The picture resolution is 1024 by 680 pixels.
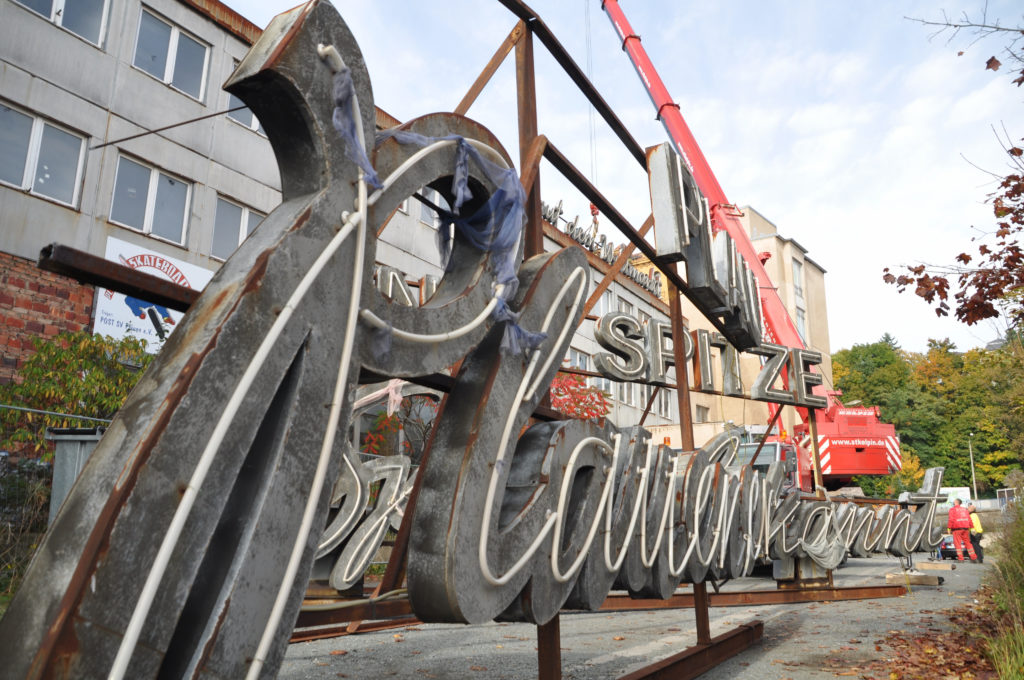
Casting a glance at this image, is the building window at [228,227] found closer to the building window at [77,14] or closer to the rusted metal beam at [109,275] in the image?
the building window at [77,14]

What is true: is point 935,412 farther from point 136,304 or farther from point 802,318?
point 136,304

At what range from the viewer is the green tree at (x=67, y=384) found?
1127cm

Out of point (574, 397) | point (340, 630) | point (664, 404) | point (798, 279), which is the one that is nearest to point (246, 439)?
point (340, 630)

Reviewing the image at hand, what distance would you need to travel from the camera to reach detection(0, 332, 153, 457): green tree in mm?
11273

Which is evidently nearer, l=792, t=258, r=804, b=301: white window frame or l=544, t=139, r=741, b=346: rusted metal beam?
l=544, t=139, r=741, b=346: rusted metal beam

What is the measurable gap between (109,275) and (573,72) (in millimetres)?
4685

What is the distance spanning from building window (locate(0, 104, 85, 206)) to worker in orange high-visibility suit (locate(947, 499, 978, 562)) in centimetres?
2382

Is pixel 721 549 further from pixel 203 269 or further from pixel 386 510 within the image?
pixel 203 269

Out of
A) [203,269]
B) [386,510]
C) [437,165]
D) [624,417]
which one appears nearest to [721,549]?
[386,510]

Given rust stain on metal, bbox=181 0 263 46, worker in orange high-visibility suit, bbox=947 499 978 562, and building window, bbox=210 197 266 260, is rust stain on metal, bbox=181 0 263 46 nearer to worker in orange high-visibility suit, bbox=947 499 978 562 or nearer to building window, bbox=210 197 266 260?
building window, bbox=210 197 266 260

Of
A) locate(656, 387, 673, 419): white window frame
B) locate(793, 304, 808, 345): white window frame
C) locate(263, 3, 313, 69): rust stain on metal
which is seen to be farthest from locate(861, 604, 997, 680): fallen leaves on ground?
locate(793, 304, 808, 345): white window frame

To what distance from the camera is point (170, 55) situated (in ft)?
51.4

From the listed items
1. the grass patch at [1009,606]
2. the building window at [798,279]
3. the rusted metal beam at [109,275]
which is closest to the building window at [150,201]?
the rusted metal beam at [109,275]

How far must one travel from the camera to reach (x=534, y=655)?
25.8ft
